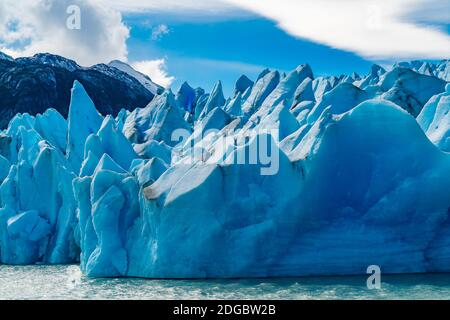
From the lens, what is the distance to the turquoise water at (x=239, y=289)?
372 inches

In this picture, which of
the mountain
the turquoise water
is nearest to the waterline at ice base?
the turquoise water

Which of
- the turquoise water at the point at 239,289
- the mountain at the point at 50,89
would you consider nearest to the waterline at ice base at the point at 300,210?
the turquoise water at the point at 239,289

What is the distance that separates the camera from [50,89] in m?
55.1

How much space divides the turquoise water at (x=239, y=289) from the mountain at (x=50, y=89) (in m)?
41.8

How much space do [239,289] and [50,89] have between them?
48.5m

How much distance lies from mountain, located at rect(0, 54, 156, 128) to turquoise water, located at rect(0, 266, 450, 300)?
41.8 metres

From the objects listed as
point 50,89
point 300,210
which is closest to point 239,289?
point 300,210

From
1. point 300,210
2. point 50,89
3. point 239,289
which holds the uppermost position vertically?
point 50,89

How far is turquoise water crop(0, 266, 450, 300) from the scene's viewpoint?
946cm

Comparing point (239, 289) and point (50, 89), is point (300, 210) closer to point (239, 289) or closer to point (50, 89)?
point (239, 289)

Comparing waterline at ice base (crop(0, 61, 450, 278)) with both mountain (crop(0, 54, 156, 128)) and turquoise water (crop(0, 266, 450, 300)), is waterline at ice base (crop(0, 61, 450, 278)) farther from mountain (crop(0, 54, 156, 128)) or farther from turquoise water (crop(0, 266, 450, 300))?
mountain (crop(0, 54, 156, 128))

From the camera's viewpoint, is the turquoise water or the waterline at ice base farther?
the waterline at ice base
